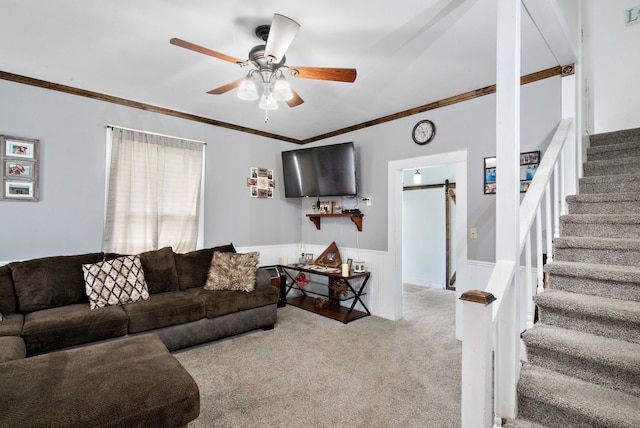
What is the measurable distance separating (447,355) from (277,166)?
357 cm

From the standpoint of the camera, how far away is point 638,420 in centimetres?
129

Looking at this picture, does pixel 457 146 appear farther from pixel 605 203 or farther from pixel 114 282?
pixel 114 282

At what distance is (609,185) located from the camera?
2.58 metres

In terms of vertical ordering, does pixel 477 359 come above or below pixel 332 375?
above

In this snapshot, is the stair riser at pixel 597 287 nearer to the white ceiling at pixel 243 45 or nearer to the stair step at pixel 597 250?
the stair step at pixel 597 250

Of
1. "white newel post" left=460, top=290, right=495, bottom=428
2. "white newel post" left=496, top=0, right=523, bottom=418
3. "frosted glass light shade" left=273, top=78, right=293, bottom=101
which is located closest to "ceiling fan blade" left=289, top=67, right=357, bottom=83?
"frosted glass light shade" left=273, top=78, right=293, bottom=101

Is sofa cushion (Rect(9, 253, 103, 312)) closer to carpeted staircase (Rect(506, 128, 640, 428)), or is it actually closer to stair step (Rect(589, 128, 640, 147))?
carpeted staircase (Rect(506, 128, 640, 428))

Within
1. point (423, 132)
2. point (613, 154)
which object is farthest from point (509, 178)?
point (423, 132)

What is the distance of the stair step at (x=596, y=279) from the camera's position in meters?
1.81

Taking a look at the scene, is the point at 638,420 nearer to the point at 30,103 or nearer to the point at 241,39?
the point at 241,39

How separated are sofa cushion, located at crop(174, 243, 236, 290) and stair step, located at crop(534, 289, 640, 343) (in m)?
3.35

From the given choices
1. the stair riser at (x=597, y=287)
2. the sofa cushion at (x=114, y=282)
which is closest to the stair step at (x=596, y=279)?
the stair riser at (x=597, y=287)

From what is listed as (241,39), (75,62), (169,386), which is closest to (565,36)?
(241,39)

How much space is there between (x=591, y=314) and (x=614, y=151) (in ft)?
6.45
